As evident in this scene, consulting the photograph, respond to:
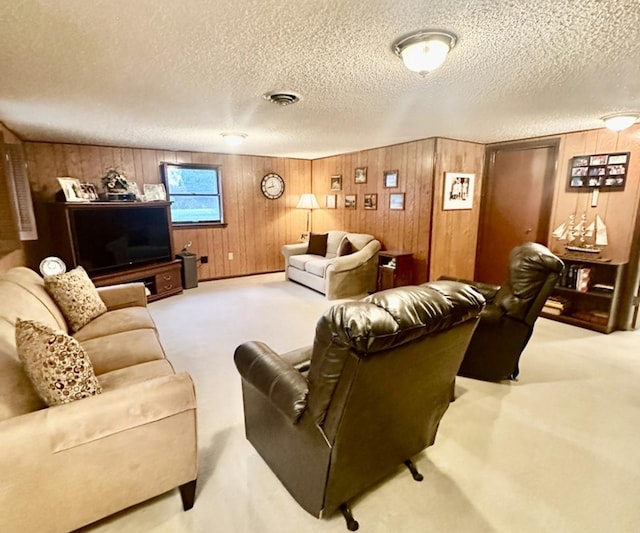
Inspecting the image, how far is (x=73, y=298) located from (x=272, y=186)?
14.1 feet

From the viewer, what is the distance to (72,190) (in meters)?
4.15

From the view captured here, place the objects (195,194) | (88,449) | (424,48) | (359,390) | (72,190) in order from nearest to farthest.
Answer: (359,390), (88,449), (424,48), (72,190), (195,194)

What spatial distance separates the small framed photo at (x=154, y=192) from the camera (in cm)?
Result: 490

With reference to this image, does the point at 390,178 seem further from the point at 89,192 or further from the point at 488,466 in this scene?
the point at 89,192

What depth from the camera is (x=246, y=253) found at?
6.28 meters

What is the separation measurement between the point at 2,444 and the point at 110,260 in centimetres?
378

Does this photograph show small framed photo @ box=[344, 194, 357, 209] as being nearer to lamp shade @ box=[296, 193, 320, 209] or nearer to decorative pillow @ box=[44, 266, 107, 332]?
lamp shade @ box=[296, 193, 320, 209]

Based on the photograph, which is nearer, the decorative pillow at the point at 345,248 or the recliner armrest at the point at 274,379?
the recliner armrest at the point at 274,379

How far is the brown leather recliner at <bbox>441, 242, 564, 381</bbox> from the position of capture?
2303mm

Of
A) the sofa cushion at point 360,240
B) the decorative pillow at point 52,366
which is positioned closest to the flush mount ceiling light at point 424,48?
the decorative pillow at point 52,366

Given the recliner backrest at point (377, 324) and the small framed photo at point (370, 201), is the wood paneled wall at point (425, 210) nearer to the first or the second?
the small framed photo at point (370, 201)

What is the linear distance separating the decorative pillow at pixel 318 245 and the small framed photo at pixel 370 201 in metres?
0.91

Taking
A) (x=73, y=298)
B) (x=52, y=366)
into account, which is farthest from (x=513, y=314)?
(x=73, y=298)

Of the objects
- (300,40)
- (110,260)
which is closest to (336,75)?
(300,40)
